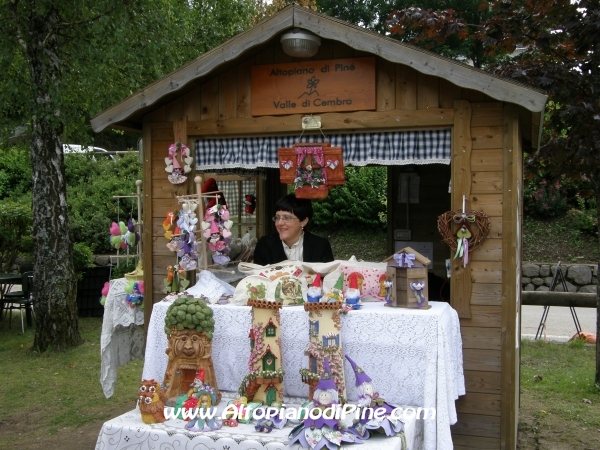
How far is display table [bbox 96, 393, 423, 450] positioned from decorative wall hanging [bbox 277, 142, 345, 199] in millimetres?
2007

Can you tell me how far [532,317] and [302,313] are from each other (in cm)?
820

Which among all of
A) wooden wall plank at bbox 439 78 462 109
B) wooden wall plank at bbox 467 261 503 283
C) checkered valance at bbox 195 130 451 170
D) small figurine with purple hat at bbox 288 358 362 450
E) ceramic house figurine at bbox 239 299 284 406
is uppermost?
wooden wall plank at bbox 439 78 462 109

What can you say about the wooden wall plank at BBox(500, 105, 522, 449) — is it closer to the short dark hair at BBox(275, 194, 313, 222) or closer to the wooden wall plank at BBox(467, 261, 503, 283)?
the wooden wall plank at BBox(467, 261, 503, 283)

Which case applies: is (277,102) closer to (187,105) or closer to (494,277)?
(187,105)

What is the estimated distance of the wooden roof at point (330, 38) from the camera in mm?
4539

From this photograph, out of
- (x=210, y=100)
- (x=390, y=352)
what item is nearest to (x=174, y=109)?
(x=210, y=100)

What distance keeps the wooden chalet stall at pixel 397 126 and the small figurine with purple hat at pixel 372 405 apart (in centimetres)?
111

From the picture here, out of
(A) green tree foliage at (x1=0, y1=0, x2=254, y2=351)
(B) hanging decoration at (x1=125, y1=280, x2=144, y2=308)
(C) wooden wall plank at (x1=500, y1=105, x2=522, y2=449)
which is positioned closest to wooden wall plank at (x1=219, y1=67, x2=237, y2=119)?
(B) hanging decoration at (x1=125, y1=280, x2=144, y2=308)

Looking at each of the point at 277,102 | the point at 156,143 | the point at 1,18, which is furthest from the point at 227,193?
the point at 1,18

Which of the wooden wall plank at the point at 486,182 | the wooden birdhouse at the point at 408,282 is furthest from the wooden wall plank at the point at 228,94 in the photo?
the wooden wall plank at the point at 486,182

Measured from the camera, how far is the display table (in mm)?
3775

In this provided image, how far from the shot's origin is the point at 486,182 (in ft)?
15.9

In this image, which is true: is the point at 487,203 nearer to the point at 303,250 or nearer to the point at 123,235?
the point at 303,250

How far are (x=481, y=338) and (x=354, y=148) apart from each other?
1794 mm
